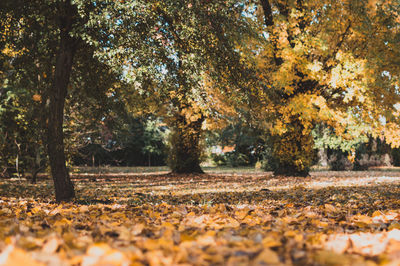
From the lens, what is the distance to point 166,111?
15625mm

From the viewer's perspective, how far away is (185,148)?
15961 millimetres

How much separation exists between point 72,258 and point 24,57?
661cm

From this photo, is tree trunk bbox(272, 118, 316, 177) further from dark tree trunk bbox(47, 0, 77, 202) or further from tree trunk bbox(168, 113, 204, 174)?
dark tree trunk bbox(47, 0, 77, 202)

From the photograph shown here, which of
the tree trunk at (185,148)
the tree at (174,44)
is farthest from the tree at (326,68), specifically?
the tree at (174,44)

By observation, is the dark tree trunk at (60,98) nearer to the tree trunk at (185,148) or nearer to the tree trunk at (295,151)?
the tree trunk at (295,151)

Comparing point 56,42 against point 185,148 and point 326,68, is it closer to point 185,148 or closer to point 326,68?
point 326,68

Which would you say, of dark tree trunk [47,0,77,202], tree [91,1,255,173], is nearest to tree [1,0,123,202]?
dark tree trunk [47,0,77,202]

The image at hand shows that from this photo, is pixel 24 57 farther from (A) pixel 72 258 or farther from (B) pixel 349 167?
(B) pixel 349 167

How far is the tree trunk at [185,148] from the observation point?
1563 cm

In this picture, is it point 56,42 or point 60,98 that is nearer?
point 60,98

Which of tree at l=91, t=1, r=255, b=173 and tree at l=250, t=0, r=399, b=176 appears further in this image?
tree at l=250, t=0, r=399, b=176

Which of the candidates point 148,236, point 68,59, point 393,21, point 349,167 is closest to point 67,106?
point 68,59

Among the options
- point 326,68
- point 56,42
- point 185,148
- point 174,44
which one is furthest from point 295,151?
point 56,42

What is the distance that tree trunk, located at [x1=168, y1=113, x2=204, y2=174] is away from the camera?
15633 mm
